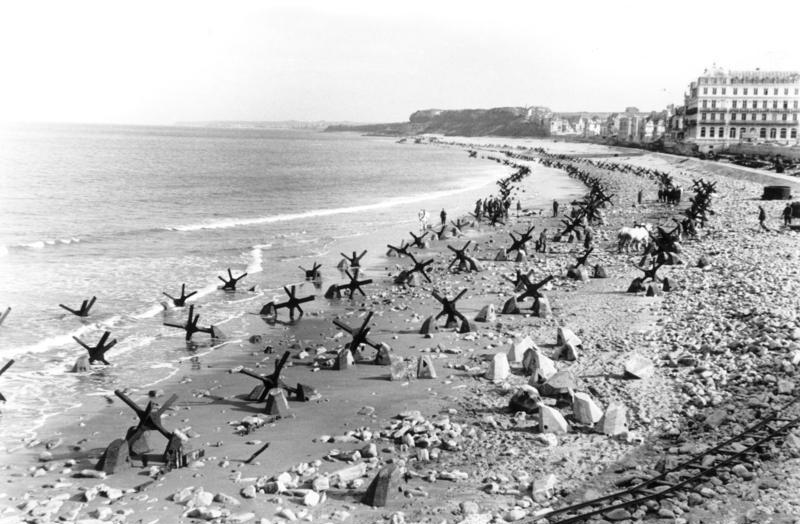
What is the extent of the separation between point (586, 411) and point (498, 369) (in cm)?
299

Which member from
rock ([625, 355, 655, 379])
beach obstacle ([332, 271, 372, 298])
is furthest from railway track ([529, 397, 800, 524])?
beach obstacle ([332, 271, 372, 298])

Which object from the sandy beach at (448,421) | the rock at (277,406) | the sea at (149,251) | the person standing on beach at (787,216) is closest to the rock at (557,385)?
the sandy beach at (448,421)

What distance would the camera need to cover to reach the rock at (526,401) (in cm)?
1355

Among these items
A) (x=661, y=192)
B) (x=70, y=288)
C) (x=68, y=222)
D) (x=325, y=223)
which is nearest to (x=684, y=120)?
(x=661, y=192)

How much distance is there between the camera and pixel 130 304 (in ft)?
78.7

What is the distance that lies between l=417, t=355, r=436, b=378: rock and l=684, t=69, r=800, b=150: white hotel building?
11830 centimetres

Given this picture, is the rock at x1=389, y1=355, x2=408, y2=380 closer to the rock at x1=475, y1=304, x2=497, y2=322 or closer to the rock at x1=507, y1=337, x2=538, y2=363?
the rock at x1=507, y1=337, x2=538, y2=363

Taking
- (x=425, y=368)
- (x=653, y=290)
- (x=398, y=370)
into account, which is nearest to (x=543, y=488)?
(x=425, y=368)

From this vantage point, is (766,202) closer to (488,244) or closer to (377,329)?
(488,244)

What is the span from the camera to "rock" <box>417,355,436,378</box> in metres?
16.0

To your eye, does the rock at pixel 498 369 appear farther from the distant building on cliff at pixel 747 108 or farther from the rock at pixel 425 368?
the distant building on cliff at pixel 747 108

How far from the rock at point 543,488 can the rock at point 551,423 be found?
1.87 m

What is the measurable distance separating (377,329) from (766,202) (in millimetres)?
34985

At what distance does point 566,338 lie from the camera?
17375mm
